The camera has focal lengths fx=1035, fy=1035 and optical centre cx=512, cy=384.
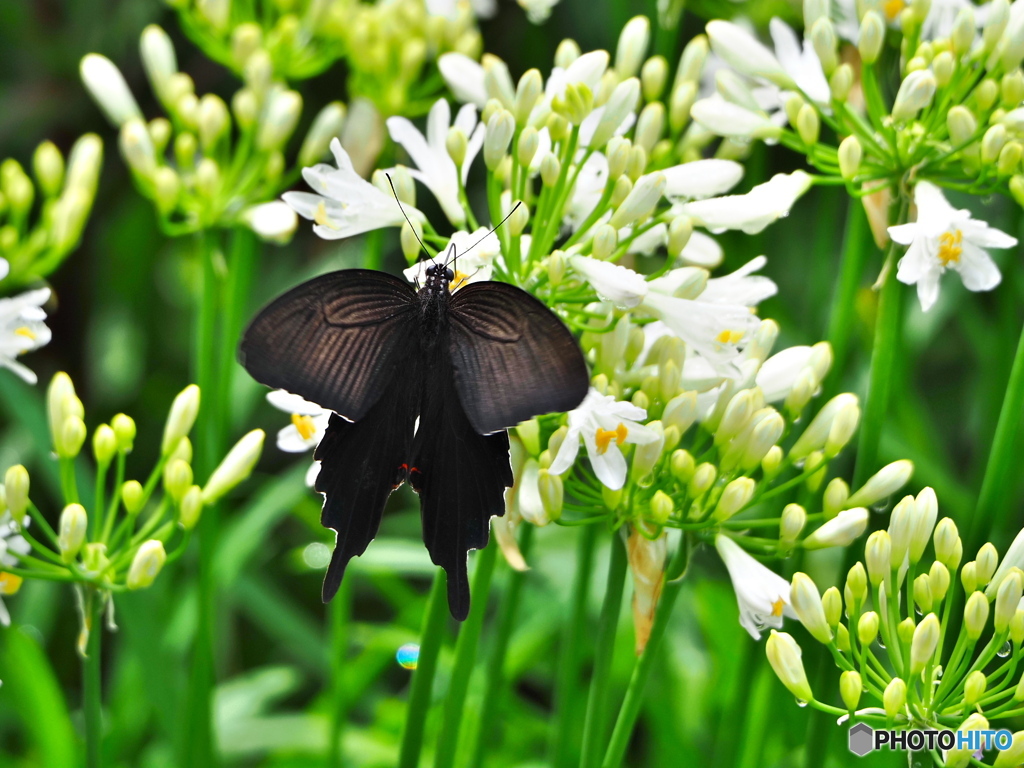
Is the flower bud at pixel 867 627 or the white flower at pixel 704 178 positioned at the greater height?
the white flower at pixel 704 178

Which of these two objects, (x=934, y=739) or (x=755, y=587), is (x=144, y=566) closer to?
(x=755, y=587)

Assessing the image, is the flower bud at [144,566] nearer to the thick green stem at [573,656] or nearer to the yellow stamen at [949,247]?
the thick green stem at [573,656]

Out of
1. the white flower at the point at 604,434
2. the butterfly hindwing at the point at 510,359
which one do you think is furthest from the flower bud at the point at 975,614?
the butterfly hindwing at the point at 510,359

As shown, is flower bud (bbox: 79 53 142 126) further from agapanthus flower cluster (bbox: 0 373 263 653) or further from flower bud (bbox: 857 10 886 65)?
flower bud (bbox: 857 10 886 65)

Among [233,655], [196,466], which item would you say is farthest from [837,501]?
[233,655]

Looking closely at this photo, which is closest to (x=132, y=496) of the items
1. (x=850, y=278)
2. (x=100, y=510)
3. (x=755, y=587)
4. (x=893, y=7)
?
(x=100, y=510)

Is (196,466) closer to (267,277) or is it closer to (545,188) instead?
(545,188)
